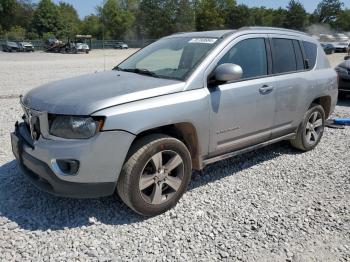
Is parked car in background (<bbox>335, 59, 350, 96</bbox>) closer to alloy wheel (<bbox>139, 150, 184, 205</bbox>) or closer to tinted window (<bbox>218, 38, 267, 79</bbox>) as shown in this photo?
tinted window (<bbox>218, 38, 267, 79</bbox>)

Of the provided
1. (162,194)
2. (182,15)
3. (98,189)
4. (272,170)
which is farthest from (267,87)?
(182,15)

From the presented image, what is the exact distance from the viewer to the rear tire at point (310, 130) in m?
5.41

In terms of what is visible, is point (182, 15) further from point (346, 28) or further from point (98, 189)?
point (98, 189)

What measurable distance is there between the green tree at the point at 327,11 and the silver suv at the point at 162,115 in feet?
361

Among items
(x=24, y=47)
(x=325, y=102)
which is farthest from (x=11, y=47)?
(x=325, y=102)

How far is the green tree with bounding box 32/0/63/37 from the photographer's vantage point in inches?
3014

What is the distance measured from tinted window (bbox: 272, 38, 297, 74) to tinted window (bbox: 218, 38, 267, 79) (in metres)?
0.23

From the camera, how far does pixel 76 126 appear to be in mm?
3162

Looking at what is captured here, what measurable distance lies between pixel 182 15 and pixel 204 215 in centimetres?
8563

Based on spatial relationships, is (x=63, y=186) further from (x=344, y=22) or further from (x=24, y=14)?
(x=344, y=22)

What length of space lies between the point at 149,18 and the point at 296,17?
117 feet

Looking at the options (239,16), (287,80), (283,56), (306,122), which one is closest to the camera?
(287,80)

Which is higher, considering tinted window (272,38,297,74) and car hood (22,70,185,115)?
tinted window (272,38,297,74)

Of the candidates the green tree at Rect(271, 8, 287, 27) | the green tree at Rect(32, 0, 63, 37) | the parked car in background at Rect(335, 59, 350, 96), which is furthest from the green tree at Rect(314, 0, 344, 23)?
the parked car in background at Rect(335, 59, 350, 96)
